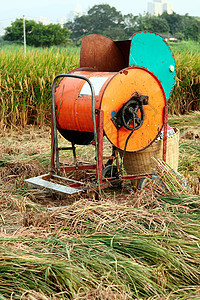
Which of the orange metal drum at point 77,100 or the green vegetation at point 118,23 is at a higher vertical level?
the green vegetation at point 118,23

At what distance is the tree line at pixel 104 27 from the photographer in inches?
1683

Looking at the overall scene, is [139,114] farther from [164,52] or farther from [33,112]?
[33,112]

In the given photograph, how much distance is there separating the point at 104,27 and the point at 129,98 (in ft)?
179

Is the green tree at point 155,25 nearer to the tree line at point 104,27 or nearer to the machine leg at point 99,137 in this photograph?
the tree line at point 104,27

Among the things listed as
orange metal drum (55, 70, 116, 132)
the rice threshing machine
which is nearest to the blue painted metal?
the rice threshing machine

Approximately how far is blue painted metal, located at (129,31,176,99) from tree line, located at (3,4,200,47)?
1516 inches

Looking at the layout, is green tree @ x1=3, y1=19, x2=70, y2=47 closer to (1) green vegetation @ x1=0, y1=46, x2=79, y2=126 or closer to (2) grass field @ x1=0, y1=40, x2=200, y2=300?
(1) green vegetation @ x1=0, y1=46, x2=79, y2=126

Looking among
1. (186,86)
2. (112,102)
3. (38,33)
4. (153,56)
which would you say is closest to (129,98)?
(112,102)

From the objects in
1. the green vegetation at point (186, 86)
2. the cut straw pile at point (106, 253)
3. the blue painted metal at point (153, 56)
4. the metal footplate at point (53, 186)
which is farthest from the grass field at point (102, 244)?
the green vegetation at point (186, 86)

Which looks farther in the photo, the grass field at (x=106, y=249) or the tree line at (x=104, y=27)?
the tree line at (x=104, y=27)

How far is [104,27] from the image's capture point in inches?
2195

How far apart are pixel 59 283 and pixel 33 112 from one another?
5700mm

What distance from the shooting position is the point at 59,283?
7.04 ft

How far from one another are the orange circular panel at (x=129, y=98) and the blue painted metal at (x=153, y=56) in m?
0.35
